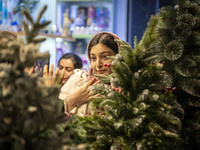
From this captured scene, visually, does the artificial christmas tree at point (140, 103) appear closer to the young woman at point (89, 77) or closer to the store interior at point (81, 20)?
the young woman at point (89, 77)

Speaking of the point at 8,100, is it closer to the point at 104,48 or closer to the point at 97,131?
the point at 97,131

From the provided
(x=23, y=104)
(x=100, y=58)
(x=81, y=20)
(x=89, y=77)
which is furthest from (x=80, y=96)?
(x=81, y=20)

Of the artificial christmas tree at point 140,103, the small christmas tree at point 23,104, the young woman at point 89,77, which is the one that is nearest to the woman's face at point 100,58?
the young woman at point 89,77

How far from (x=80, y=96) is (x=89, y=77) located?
135mm

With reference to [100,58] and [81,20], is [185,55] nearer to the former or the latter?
[100,58]

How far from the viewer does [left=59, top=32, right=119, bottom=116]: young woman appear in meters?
1.98

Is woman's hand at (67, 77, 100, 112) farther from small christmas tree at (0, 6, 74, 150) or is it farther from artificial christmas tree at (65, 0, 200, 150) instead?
small christmas tree at (0, 6, 74, 150)

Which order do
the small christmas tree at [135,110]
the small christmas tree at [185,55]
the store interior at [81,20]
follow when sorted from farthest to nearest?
the store interior at [81,20] < the small christmas tree at [185,55] < the small christmas tree at [135,110]

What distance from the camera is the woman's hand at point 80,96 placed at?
6.46 feet

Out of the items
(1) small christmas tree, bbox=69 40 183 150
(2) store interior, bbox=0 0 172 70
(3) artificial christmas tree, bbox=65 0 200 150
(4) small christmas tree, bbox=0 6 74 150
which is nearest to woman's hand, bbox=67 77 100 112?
(3) artificial christmas tree, bbox=65 0 200 150

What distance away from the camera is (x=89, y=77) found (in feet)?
6.70

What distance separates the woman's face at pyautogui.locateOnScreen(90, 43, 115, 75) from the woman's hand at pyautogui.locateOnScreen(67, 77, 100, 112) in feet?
0.24

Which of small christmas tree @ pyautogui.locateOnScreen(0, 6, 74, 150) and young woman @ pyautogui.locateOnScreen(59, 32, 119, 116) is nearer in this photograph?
small christmas tree @ pyautogui.locateOnScreen(0, 6, 74, 150)

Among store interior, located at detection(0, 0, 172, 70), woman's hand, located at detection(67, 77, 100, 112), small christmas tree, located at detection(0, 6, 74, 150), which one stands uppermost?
store interior, located at detection(0, 0, 172, 70)
